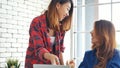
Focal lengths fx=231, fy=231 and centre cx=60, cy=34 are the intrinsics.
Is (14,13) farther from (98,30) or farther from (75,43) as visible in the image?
(98,30)

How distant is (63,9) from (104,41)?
0.43 m

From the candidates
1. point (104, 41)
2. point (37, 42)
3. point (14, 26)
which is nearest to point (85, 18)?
point (14, 26)

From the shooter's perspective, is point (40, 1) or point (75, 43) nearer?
Answer: point (40, 1)

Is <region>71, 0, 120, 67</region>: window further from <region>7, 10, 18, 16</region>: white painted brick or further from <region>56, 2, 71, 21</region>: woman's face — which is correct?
<region>56, 2, 71, 21</region>: woman's face

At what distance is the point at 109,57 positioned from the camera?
1840mm

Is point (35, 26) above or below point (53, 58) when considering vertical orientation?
above

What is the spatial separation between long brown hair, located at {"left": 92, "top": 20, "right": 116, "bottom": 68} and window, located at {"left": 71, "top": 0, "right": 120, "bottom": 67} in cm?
215

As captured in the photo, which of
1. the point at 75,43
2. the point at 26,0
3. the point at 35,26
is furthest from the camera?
the point at 75,43

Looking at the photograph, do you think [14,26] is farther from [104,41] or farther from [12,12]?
[104,41]

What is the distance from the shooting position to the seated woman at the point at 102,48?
1.84m

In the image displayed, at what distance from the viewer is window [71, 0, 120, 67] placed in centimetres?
416

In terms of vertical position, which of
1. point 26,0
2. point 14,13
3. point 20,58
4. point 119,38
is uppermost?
point 26,0

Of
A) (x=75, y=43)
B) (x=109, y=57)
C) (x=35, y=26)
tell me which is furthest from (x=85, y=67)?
(x=75, y=43)

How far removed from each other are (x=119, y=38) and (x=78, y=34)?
935 mm
